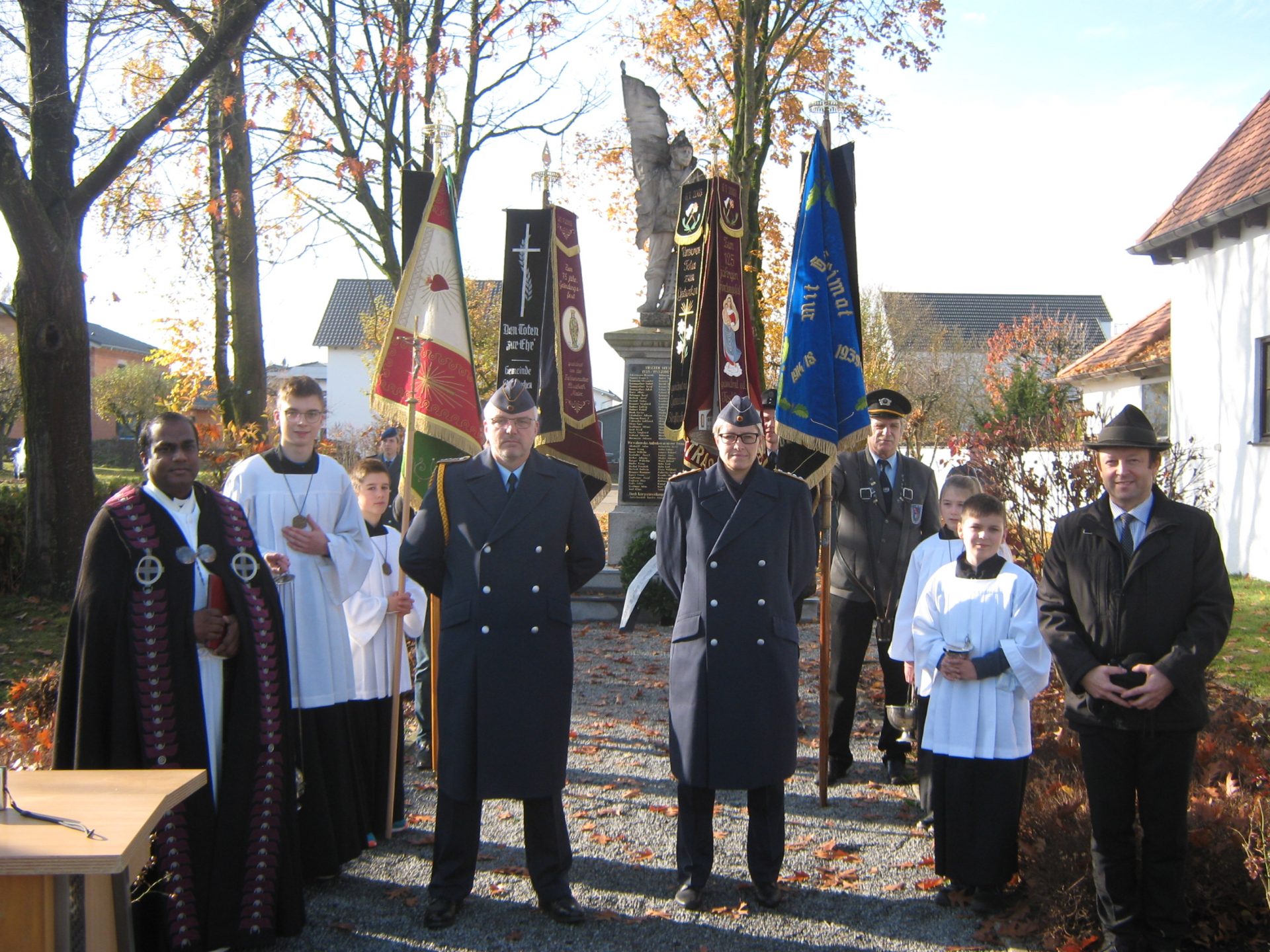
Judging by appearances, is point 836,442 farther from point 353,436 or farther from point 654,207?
point 353,436

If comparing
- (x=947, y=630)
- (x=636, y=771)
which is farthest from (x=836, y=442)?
(x=636, y=771)

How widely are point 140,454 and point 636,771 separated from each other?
139 inches

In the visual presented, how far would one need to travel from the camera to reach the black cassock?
12.6ft

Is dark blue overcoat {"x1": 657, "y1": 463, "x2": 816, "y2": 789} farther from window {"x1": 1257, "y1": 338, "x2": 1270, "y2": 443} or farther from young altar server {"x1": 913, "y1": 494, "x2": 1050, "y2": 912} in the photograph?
window {"x1": 1257, "y1": 338, "x2": 1270, "y2": 443}

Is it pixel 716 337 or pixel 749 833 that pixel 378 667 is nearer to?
pixel 749 833

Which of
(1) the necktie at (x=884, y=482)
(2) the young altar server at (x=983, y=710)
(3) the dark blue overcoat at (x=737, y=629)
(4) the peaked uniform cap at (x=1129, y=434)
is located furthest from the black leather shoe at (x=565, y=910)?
(1) the necktie at (x=884, y=482)

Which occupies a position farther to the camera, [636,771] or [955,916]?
[636,771]

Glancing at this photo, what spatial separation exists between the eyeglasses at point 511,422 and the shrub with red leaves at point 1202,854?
8.95 ft

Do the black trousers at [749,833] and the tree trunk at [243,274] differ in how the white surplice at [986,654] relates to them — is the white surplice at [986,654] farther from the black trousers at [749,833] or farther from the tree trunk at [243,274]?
the tree trunk at [243,274]

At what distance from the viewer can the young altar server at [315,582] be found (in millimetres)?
4656

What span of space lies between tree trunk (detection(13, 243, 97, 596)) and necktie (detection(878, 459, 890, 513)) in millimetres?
8477

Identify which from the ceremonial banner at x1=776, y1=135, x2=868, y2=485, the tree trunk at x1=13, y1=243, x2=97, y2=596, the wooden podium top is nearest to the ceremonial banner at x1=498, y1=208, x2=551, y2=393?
the ceremonial banner at x1=776, y1=135, x2=868, y2=485

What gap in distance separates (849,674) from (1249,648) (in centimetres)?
508

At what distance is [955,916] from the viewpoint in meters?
4.41
